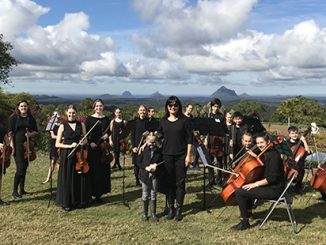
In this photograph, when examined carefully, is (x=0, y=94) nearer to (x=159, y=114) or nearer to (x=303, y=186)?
(x=159, y=114)

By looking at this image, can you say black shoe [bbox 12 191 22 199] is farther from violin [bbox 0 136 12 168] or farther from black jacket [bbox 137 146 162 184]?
black jacket [bbox 137 146 162 184]

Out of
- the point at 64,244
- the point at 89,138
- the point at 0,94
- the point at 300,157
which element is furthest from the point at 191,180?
the point at 0,94

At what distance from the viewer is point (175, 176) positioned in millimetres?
6730

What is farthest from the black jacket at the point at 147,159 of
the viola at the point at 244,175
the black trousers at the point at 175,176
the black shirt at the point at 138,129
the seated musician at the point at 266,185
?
the black shirt at the point at 138,129

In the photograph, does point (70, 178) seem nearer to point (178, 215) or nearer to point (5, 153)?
point (5, 153)

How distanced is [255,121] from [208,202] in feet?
6.07

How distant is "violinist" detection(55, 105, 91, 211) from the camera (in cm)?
720

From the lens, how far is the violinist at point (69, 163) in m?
7.20

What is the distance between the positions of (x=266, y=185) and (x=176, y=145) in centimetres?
149

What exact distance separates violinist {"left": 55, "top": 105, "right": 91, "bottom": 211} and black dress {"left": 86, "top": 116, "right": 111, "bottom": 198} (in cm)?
24

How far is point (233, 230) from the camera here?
620cm

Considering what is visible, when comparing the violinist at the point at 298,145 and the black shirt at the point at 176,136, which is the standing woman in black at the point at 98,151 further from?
the violinist at the point at 298,145

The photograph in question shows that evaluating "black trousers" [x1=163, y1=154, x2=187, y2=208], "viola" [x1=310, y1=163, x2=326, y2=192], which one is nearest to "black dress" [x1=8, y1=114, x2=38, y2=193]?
"black trousers" [x1=163, y1=154, x2=187, y2=208]

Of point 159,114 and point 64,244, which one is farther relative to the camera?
point 159,114
